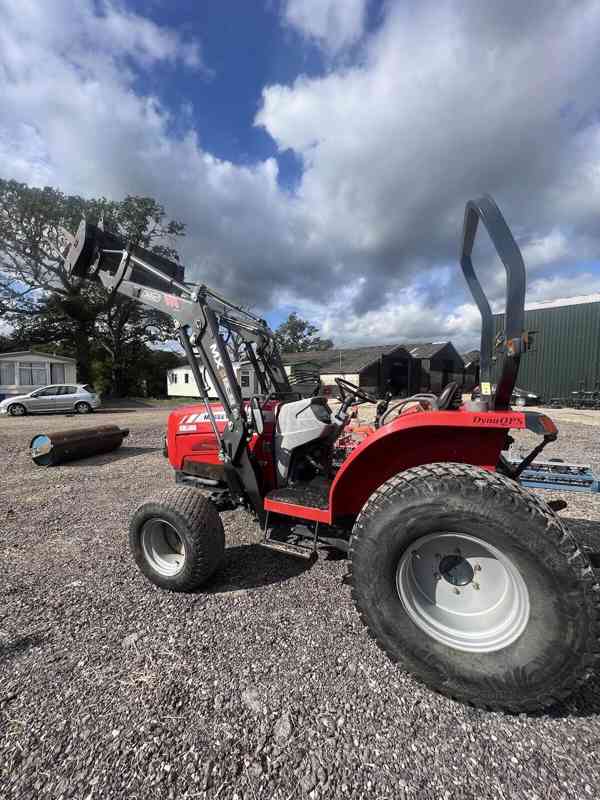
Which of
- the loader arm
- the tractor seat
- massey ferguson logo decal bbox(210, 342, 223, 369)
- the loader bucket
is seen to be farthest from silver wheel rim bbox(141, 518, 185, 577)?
the loader bucket

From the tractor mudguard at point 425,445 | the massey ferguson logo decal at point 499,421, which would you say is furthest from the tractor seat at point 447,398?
the massey ferguson logo decal at point 499,421

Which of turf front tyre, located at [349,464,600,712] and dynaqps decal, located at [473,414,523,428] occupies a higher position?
dynaqps decal, located at [473,414,523,428]

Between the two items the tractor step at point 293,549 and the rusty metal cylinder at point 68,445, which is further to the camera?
the rusty metal cylinder at point 68,445

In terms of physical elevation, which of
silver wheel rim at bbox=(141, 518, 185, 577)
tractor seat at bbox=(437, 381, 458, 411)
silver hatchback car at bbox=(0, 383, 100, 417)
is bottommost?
silver wheel rim at bbox=(141, 518, 185, 577)

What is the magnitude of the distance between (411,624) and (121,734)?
53.5 inches

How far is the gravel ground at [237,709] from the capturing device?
1.38m

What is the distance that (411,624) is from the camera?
1804mm

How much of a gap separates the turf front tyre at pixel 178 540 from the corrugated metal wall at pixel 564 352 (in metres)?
19.2

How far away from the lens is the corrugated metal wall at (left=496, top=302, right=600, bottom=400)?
1811cm

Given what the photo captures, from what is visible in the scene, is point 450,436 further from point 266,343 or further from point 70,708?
point 70,708

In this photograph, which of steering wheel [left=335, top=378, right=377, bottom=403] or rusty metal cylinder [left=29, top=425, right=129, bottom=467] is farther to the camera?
rusty metal cylinder [left=29, top=425, right=129, bottom=467]

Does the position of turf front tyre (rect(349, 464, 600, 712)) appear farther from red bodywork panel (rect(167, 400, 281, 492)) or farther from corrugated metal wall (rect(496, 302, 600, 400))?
corrugated metal wall (rect(496, 302, 600, 400))

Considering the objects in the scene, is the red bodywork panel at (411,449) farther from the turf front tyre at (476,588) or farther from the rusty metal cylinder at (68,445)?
the rusty metal cylinder at (68,445)

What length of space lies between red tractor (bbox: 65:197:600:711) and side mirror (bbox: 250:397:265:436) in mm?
12
